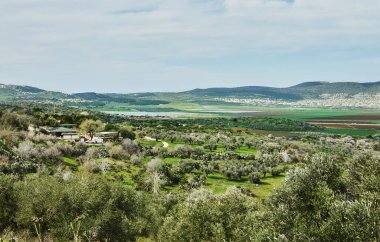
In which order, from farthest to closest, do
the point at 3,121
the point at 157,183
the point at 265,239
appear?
1. the point at 3,121
2. the point at 157,183
3. the point at 265,239

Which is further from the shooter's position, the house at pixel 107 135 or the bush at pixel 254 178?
the house at pixel 107 135

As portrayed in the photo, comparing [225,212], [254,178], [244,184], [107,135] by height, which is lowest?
[244,184]

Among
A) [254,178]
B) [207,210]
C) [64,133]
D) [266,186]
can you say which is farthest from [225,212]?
[64,133]

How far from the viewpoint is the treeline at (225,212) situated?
31.1 m

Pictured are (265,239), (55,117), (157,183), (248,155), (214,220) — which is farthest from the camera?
(55,117)

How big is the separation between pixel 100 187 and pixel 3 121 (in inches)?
3941

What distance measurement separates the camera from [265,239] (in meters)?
32.3

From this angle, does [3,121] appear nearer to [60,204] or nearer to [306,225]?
[60,204]

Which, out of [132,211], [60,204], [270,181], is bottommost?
[270,181]

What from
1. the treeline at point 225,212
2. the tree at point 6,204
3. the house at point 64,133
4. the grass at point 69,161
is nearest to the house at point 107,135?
the house at point 64,133

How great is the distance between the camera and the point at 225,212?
44.9 metres

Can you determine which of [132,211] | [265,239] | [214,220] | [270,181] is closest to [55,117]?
[270,181]

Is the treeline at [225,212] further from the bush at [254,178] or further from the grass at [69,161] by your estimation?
the bush at [254,178]

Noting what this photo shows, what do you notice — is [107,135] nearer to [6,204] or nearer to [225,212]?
[6,204]
